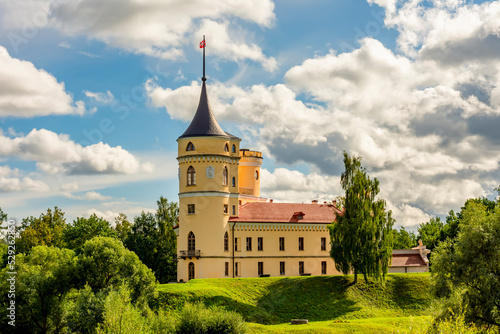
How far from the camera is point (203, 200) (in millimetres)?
60000

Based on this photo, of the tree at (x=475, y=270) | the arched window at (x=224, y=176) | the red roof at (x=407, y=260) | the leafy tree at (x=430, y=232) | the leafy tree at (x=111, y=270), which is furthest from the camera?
the leafy tree at (x=430, y=232)

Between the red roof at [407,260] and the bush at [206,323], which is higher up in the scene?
the red roof at [407,260]

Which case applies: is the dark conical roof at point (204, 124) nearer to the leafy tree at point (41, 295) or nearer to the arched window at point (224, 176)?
the arched window at point (224, 176)

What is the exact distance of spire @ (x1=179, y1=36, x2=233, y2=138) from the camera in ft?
198

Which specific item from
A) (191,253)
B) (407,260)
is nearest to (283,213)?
(191,253)

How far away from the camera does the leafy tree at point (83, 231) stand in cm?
6919

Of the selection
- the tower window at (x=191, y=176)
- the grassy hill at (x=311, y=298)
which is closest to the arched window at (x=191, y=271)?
the grassy hill at (x=311, y=298)

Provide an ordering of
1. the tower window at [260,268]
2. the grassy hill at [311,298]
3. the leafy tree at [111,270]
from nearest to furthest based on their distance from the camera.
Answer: the leafy tree at [111,270] < the grassy hill at [311,298] < the tower window at [260,268]

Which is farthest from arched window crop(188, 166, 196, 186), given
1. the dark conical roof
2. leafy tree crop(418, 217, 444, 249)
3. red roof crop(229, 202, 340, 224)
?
leafy tree crop(418, 217, 444, 249)

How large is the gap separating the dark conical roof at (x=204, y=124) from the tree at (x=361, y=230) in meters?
13.3

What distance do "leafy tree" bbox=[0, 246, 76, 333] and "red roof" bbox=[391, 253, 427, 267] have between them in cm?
3651

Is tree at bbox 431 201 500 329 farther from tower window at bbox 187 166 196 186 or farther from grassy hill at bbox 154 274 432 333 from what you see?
tower window at bbox 187 166 196 186

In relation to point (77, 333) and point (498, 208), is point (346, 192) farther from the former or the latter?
point (77, 333)

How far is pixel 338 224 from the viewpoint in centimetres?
5812
